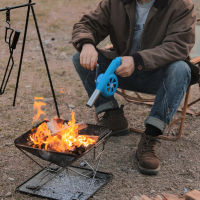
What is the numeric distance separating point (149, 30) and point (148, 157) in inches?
41.3

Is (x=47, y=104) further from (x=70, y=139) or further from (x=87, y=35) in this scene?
(x=70, y=139)

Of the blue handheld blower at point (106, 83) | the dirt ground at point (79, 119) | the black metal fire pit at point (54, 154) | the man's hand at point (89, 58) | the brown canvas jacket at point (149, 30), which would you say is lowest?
the dirt ground at point (79, 119)

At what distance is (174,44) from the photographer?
277 centimetres

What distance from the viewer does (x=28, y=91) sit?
4.47 m

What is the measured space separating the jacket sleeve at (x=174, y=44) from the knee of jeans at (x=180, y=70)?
1.7 inches

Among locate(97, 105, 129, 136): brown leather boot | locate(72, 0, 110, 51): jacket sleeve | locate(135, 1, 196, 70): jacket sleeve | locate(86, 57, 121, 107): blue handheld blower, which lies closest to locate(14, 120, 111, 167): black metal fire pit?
locate(86, 57, 121, 107): blue handheld blower

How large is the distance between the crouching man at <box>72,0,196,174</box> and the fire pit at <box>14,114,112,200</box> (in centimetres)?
45

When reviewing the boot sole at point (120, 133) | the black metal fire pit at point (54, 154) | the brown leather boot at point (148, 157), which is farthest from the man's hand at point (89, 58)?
the boot sole at point (120, 133)

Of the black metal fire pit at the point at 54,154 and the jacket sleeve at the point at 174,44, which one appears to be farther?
the jacket sleeve at the point at 174,44

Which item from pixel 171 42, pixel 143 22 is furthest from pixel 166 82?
pixel 143 22

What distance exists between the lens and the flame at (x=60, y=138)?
2328mm

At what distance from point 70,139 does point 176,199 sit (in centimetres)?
78

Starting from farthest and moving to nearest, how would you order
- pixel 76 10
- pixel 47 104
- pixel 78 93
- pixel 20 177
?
pixel 76 10 → pixel 78 93 → pixel 47 104 → pixel 20 177

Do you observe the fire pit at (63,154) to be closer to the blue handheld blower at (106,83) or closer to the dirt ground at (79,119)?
the dirt ground at (79,119)
